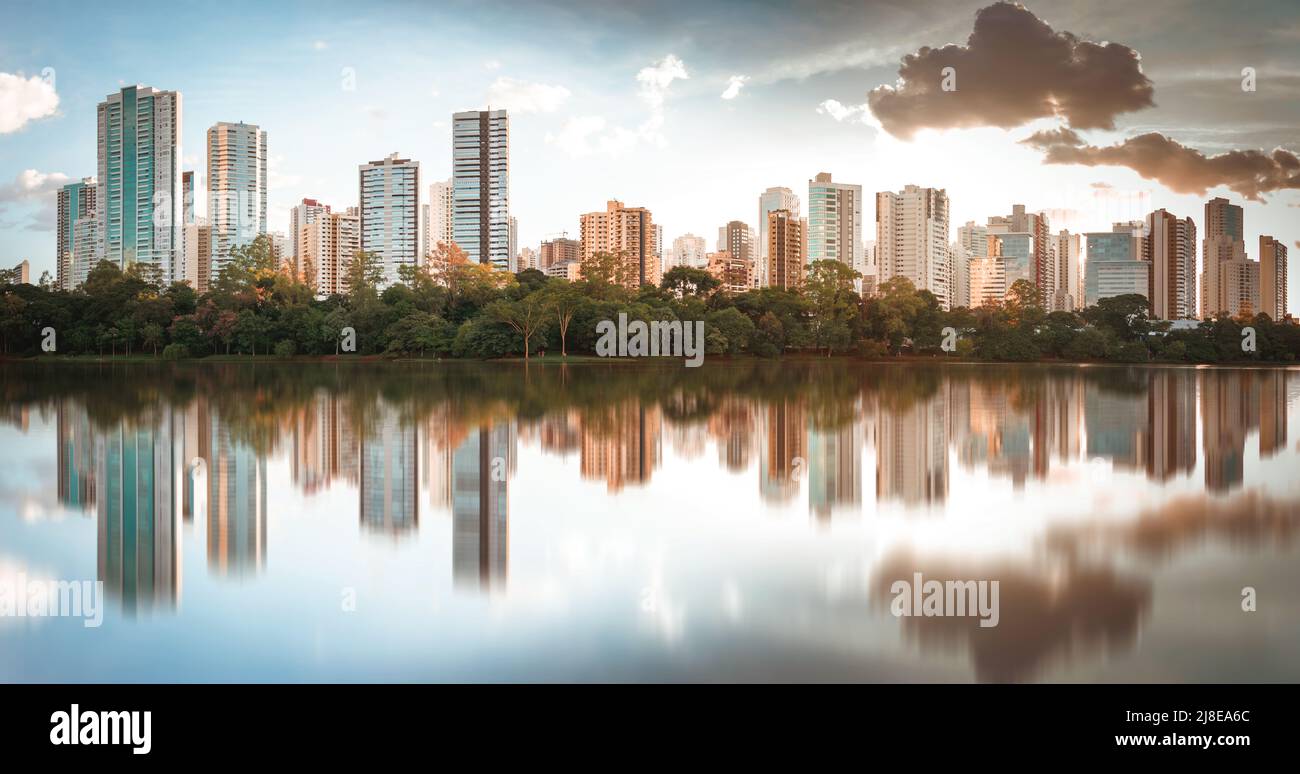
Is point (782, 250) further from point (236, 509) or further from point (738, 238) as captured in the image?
point (236, 509)

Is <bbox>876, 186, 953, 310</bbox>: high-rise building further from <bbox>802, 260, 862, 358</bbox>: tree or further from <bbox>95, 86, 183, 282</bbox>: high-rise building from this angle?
<bbox>95, 86, 183, 282</bbox>: high-rise building

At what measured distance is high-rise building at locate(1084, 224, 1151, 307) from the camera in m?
77.3

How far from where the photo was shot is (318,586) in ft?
16.7

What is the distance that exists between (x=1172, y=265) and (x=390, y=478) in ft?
→ 241

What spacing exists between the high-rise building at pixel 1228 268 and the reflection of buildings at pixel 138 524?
194ft

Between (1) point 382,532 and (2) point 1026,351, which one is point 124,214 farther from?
(1) point 382,532

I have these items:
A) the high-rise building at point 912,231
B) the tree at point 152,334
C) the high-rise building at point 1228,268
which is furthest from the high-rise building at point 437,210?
the high-rise building at point 1228,268

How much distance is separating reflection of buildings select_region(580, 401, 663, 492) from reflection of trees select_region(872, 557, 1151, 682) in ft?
12.1

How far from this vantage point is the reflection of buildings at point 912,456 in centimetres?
820

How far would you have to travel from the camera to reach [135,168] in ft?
249

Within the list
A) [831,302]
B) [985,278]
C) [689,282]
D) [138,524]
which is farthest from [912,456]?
[985,278]

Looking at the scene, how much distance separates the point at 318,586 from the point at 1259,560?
6.15 m

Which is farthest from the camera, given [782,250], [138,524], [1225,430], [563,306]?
[782,250]
